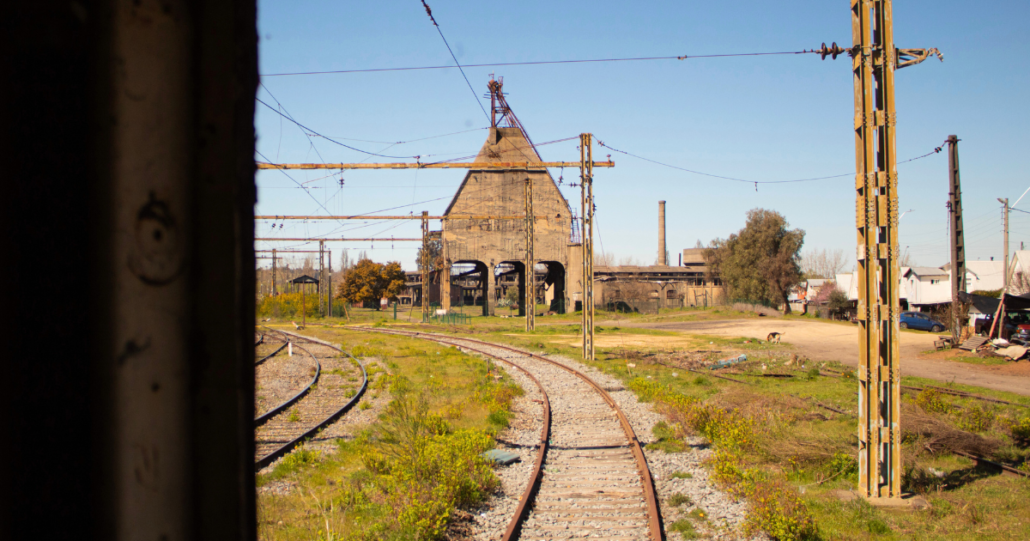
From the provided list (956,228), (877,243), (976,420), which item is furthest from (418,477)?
(956,228)

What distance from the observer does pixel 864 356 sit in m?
7.43

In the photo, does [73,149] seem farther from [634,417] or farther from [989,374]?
[989,374]

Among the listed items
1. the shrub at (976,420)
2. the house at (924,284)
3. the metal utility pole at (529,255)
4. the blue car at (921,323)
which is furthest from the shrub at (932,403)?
the house at (924,284)

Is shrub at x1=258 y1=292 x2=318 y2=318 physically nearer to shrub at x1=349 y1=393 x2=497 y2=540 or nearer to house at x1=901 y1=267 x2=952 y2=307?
shrub at x1=349 y1=393 x2=497 y2=540

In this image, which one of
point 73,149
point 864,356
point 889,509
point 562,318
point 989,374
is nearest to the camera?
point 73,149

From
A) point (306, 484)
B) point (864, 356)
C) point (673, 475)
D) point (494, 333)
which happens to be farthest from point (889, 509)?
point (494, 333)

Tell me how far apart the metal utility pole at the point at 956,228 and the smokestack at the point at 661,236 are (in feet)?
187

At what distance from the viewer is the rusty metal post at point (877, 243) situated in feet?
23.5

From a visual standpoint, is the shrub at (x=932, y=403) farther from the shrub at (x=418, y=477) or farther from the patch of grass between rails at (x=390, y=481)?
the shrub at (x=418, y=477)

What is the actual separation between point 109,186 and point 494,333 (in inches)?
1389

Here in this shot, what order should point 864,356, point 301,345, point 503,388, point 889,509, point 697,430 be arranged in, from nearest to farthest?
1. point 889,509
2. point 864,356
3. point 697,430
4. point 503,388
5. point 301,345

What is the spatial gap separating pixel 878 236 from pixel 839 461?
3.12 meters

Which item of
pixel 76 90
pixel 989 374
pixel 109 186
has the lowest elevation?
pixel 989 374

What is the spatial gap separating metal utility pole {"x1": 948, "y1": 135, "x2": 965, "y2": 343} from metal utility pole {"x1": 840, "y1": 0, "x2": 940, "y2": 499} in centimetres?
2203
